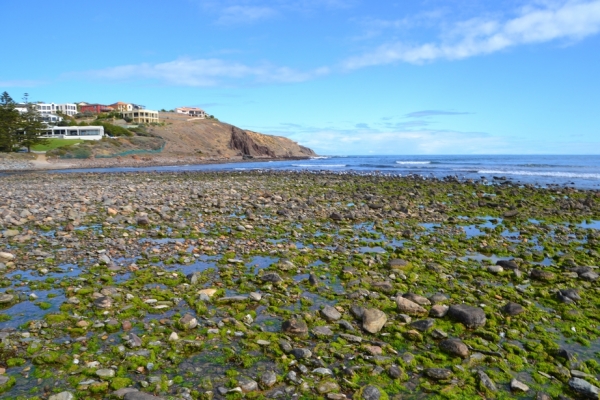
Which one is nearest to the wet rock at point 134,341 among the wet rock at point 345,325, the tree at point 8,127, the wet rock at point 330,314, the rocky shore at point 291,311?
the rocky shore at point 291,311

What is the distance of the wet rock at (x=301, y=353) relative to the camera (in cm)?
572

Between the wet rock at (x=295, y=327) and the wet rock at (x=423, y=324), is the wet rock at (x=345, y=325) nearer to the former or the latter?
the wet rock at (x=295, y=327)

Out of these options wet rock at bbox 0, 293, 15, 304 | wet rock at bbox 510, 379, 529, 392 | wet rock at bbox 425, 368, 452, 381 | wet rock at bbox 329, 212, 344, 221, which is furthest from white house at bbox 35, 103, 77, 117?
wet rock at bbox 510, 379, 529, 392

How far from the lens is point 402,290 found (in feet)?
28.0

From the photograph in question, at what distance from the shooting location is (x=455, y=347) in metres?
5.99

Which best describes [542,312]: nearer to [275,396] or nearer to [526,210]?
[275,396]

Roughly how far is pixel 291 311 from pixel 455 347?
2923 millimetres

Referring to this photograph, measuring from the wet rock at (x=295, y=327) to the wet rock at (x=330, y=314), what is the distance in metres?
0.58

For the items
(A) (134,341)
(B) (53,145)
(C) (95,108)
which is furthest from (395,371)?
(C) (95,108)

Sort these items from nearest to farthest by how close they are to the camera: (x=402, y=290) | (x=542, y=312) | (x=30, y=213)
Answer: (x=542, y=312) < (x=402, y=290) < (x=30, y=213)

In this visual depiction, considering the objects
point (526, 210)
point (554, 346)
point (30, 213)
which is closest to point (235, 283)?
point (554, 346)

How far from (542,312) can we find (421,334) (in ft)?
9.51

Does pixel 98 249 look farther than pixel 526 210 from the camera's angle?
No

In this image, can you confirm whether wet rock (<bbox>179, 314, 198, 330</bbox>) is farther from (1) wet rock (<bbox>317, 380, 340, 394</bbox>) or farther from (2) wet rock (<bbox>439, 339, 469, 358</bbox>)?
(2) wet rock (<bbox>439, 339, 469, 358</bbox>)
